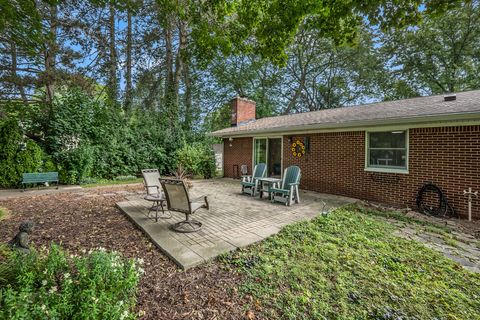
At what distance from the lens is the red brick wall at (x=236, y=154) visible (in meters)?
11.4

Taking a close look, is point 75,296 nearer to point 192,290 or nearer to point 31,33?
point 192,290

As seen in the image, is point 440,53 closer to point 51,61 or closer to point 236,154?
point 236,154

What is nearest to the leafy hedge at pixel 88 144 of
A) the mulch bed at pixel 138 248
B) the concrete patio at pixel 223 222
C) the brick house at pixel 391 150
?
the mulch bed at pixel 138 248

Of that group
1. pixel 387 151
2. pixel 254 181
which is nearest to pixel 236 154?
pixel 254 181

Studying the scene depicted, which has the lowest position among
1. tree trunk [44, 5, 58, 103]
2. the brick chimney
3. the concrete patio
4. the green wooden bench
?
the concrete patio

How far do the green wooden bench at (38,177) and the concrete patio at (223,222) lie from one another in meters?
4.24

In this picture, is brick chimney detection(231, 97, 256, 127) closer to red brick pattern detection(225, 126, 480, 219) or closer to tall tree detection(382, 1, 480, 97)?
red brick pattern detection(225, 126, 480, 219)

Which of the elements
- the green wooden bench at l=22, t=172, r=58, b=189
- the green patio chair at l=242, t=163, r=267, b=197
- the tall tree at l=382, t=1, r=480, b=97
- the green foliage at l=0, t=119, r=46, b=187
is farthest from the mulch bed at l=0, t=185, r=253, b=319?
the tall tree at l=382, t=1, r=480, b=97

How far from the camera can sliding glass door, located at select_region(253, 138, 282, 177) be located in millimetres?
10019

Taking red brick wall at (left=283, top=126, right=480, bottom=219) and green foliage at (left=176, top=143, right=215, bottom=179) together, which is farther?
green foliage at (left=176, top=143, right=215, bottom=179)

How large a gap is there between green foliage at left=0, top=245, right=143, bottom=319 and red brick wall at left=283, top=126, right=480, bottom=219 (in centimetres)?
712

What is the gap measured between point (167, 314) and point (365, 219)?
15.3ft

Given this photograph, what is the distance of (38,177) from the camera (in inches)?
338

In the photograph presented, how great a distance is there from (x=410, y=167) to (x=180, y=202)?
629 centimetres
